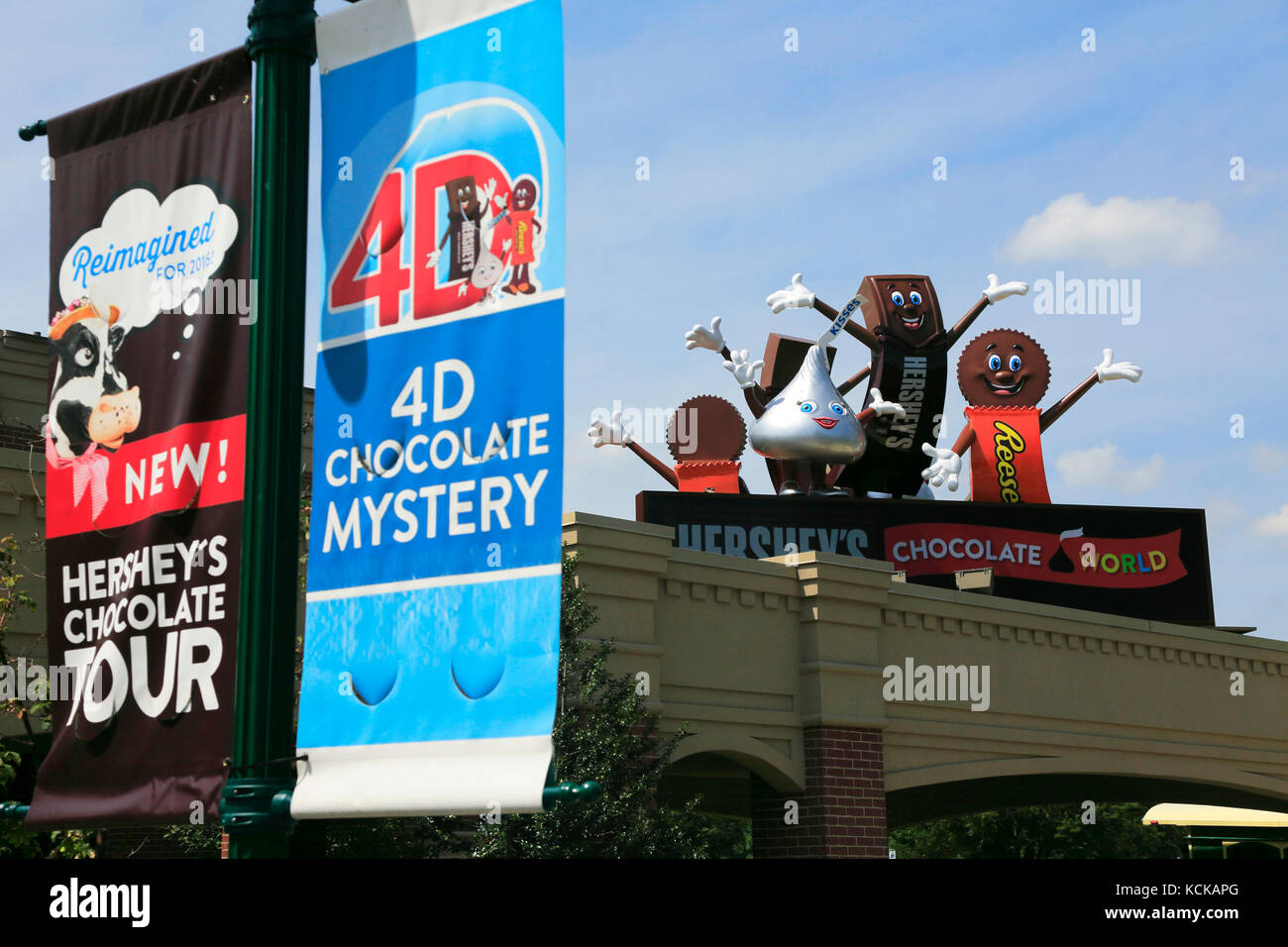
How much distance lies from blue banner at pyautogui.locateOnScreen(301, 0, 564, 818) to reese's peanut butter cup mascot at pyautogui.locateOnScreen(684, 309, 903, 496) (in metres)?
19.9

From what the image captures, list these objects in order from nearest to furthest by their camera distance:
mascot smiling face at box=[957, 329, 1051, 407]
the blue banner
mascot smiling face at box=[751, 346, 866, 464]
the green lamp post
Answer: the blue banner, the green lamp post, mascot smiling face at box=[751, 346, 866, 464], mascot smiling face at box=[957, 329, 1051, 407]

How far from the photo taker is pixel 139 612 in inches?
255

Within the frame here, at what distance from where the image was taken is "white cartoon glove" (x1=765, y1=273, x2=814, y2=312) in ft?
92.2

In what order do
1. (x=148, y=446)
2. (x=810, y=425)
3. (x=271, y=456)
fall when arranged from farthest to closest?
(x=810, y=425)
(x=148, y=446)
(x=271, y=456)

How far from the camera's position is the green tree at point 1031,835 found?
163ft

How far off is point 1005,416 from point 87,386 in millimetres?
23932

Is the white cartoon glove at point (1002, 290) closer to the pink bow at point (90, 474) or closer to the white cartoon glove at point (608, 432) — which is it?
the white cartoon glove at point (608, 432)

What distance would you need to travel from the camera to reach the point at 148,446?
660 cm

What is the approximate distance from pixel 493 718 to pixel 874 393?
23287 mm

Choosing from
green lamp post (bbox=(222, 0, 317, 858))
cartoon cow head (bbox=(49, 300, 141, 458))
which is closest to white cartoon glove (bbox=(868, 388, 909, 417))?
cartoon cow head (bbox=(49, 300, 141, 458))

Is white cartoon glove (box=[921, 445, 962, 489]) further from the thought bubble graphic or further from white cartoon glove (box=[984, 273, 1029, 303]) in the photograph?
the thought bubble graphic

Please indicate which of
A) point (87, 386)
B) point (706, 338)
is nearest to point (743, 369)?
point (706, 338)

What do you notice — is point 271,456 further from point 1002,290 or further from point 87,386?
point 1002,290
